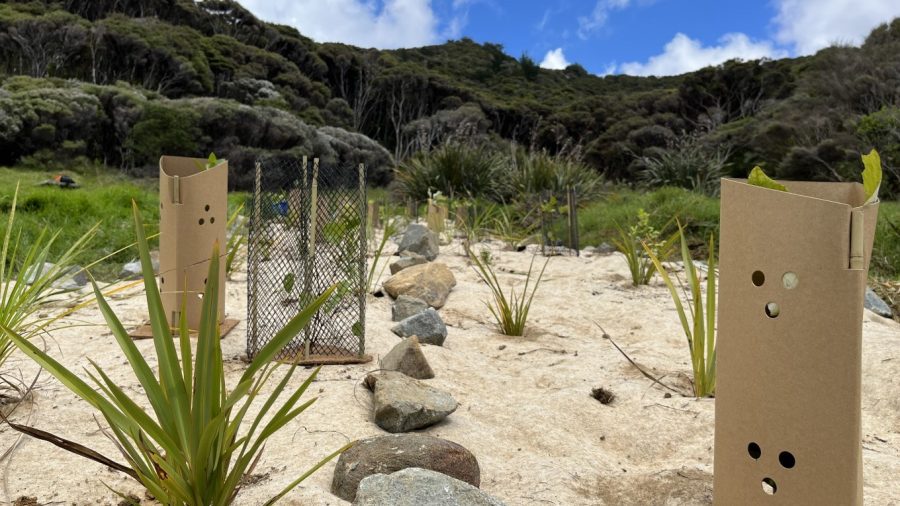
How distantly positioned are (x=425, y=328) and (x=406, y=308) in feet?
1.36

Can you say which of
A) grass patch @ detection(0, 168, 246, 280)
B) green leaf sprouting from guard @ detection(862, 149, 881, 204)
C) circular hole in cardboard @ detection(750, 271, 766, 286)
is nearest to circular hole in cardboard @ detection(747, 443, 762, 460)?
circular hole in cardboard @ detection(750, 271, 766, 286)

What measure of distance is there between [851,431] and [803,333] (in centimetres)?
17

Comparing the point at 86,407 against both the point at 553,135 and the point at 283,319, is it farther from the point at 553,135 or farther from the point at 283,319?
the point at 553,135

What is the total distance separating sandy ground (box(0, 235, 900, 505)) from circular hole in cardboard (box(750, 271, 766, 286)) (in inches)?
23.0

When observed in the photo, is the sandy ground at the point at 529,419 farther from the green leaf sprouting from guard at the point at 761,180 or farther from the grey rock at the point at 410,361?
the green leaf sprouting from guard at the point at 761,180

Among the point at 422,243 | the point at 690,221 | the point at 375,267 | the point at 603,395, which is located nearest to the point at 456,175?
the point at 690,221

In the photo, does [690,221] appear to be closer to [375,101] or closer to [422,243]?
[422,243]

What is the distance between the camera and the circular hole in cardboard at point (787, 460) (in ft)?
3.33

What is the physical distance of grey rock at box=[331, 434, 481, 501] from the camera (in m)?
1.32

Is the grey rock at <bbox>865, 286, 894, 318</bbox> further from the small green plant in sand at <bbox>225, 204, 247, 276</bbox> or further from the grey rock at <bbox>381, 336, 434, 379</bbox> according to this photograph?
the small green plant in sand at <bbox>225, 204, 247, 276</bbox>

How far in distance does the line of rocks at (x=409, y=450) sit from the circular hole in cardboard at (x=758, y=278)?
2.00 feet

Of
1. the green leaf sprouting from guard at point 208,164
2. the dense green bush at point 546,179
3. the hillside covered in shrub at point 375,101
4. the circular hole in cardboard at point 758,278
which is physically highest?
the hillside covered in shrub at point 375,101

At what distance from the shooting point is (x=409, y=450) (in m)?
1.36

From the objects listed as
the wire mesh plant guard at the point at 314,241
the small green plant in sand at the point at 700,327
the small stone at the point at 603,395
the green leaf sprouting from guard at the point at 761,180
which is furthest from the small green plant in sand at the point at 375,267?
the green leaf sprouting from guard at the point at 761,180
